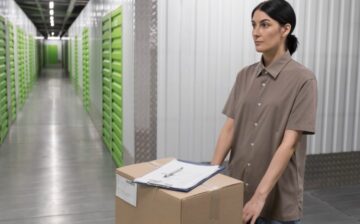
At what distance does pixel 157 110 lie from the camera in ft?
11.8

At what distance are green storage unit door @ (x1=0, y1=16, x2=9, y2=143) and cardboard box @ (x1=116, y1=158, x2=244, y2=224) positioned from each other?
5641 mm

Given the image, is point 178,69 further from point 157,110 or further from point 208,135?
point 208,135

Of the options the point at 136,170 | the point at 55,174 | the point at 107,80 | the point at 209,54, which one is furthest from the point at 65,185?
the point at 136,170

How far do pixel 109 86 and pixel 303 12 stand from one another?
2912mm

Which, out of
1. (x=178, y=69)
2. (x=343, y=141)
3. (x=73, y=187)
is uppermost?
(x=178, y=69)

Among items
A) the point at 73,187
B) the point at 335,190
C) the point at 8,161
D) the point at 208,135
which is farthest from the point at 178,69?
the point at 8,161

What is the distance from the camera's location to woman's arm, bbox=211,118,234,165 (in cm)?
188

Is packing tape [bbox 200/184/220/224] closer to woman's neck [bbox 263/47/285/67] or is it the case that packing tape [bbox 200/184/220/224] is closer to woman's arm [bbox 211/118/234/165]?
woman's arm [bbox 211/118/234/165]

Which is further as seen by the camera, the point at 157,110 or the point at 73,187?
the point at 73,187

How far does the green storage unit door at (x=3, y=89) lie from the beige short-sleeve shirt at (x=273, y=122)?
5.61 m

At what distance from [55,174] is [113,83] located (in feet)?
4.38

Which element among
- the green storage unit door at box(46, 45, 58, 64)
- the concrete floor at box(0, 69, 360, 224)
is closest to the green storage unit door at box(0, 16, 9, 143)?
the concrete floor at box(0, 69, 360, 224)

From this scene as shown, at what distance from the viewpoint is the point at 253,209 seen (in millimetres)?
1593

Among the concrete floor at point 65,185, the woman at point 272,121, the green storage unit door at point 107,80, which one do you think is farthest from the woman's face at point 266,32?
the green storage unit door at point 107,80
